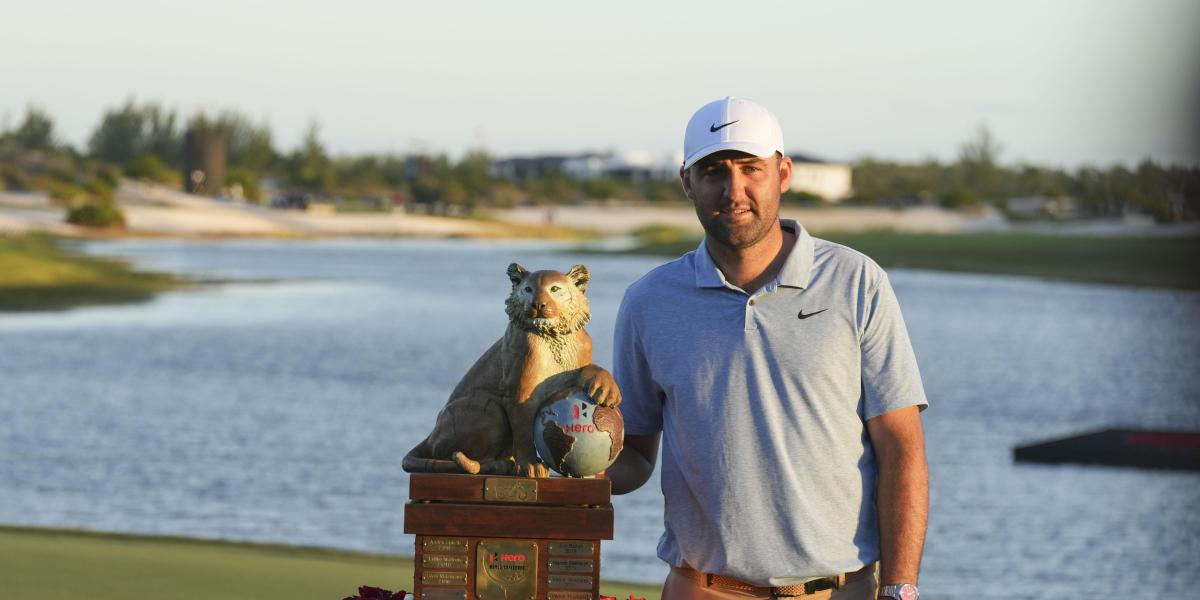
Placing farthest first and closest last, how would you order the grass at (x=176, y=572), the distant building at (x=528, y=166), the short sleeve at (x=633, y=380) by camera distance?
the distant building at (x=528, y=166) → the grass at (x=176, y=572) → the short sleeve at (x=633, y=380)

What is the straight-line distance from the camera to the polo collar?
296 centimetres

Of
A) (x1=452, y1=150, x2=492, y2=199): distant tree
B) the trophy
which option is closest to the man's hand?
the trophy

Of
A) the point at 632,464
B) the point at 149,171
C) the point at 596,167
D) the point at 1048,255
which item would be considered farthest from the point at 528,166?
the point at 632,464

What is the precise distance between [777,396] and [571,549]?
457 mm

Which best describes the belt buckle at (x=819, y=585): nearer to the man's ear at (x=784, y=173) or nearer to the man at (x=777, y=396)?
the man at (x=777, y=396)

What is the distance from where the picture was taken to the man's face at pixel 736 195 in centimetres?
293

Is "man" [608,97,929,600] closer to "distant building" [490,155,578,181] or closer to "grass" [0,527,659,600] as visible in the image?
"grass" [0,527,659,600]

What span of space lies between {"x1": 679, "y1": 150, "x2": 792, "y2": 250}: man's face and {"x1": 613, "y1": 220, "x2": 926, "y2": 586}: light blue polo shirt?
0.26ft

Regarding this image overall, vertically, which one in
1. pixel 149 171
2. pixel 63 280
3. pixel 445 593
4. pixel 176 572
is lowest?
pixel 63 280

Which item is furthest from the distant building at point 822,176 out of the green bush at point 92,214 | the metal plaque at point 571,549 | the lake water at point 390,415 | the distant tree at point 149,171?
the metal plaque at point 571,549

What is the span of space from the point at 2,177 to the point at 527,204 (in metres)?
28.2

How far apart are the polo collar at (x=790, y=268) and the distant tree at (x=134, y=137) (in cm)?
7300

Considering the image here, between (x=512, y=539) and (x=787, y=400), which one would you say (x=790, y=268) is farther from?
(x=512, y=539)

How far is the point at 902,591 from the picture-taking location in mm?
2938
